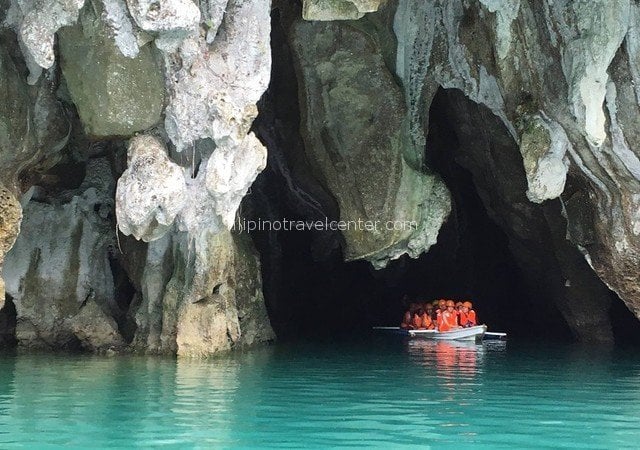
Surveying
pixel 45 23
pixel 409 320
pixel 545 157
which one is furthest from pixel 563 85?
pixel 409 320

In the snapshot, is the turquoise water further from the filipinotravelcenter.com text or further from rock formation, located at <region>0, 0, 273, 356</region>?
the filipinotravelcenter.com text

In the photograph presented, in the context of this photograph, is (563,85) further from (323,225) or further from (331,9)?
(323,225)

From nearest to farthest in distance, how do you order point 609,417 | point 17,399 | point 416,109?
point 609,417 → point 17,399 → point 416,109

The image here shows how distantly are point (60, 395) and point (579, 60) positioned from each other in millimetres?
7285

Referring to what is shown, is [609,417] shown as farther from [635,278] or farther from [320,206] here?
[320,206]

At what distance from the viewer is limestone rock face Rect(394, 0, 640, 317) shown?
38.7 ft

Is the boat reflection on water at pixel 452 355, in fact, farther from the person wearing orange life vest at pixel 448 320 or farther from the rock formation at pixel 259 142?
the rock formation at pixel 259 142

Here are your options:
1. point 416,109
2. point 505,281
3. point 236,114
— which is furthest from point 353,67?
point 505,281

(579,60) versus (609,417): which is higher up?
(579,60)

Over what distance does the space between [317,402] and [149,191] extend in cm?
364

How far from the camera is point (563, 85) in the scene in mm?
12469

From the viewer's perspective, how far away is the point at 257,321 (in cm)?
1670

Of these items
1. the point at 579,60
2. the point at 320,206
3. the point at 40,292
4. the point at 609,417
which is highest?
the point at 579,60

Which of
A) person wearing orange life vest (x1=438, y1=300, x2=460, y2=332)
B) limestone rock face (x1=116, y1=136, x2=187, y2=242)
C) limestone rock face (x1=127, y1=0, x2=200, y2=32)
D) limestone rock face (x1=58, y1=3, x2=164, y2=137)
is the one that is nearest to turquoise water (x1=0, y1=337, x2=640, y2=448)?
limestone rock face (x1=116, y1=136, x2=187, y2=242)
